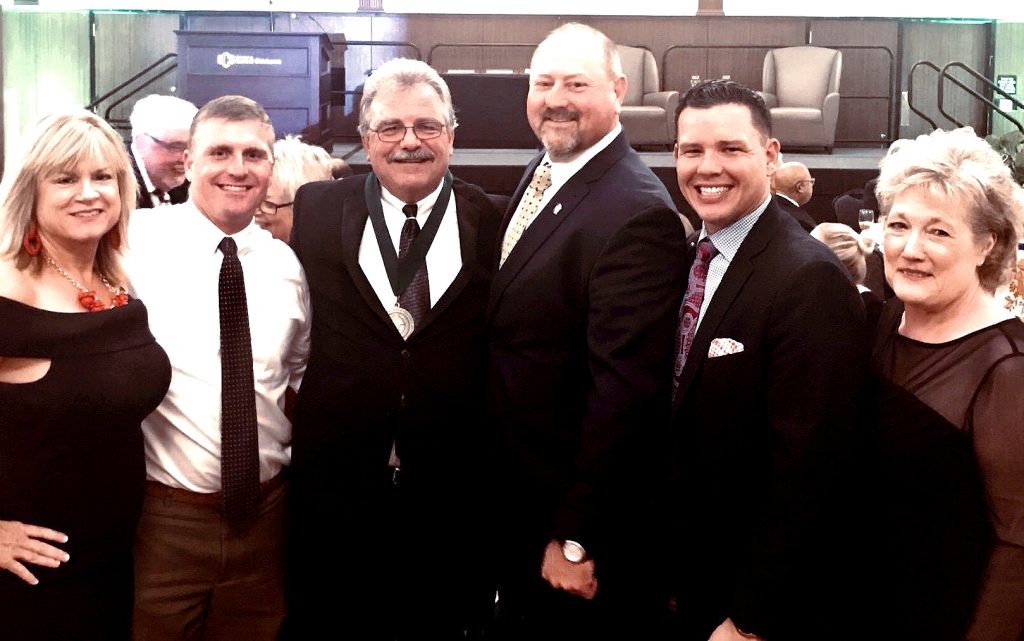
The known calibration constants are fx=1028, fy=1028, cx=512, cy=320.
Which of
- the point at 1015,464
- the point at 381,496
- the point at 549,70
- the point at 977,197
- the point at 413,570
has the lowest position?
the point at 413,570

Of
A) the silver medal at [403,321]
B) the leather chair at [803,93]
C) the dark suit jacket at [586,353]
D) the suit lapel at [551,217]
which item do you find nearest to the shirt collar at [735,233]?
the dark suit jacket at [586,353]

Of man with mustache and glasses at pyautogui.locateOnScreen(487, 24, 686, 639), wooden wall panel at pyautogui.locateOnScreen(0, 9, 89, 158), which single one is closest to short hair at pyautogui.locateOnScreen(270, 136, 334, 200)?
man with mustache and glasses at pyautogui.locateOnScreen(487, 24, 686, 639)

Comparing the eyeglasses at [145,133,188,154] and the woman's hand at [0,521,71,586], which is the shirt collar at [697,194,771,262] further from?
the eyeglasses at [145,133,188,154]

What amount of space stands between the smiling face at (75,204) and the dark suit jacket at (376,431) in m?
0.46

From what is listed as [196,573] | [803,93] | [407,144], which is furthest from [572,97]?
[803,93]

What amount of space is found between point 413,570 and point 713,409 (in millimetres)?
858

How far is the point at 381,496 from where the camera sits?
2246mm

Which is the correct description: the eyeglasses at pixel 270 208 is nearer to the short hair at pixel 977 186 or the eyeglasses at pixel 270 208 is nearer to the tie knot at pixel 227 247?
the tie knot at pixel 227 247

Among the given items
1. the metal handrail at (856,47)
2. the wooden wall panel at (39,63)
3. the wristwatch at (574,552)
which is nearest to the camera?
the wristwatch at (574,552)

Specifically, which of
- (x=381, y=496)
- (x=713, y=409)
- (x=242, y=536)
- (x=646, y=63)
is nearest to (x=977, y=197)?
(x=713, y=409)

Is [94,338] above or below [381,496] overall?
above

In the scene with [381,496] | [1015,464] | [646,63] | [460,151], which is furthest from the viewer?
[646,63]

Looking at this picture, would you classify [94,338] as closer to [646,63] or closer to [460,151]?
[460,151]

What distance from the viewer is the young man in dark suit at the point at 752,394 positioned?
1.72 meters
